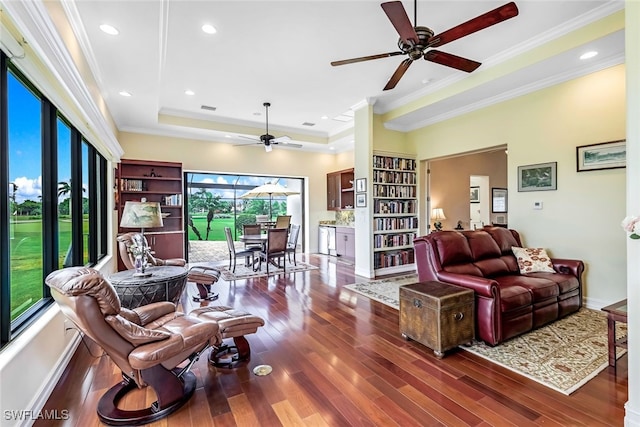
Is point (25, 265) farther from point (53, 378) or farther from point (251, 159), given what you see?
point (251, 159)

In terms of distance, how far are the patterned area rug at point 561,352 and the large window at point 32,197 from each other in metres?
3.72

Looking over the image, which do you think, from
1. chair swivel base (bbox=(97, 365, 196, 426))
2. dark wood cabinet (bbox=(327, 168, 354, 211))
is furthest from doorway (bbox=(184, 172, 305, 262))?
chair swivel base (bbox=(97, 365, 196, 426))

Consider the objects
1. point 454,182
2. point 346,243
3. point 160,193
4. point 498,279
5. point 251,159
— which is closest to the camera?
point 498,279

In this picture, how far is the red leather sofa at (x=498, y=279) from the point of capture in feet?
9.02

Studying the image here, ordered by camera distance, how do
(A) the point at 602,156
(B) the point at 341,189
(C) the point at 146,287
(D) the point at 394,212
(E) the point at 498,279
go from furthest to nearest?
(B) the point at 341,189, (D) the point at 394,212, (A) the point at 602,156, (E) the point at 498,279, (C) the point at 146,287

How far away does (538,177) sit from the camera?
13.9 feet

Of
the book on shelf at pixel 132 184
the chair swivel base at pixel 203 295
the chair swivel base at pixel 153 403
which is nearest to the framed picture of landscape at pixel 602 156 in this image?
the chair swivel base at pixel 153 403

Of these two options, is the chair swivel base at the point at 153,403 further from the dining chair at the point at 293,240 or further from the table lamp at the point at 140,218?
the dining chair at the point at 293,240

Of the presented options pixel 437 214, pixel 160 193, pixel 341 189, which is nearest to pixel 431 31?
pixel 437 214

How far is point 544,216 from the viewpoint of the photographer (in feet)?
13.8

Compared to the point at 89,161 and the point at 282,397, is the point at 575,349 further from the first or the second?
the point at 89,161

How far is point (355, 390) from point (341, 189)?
20.8 feet

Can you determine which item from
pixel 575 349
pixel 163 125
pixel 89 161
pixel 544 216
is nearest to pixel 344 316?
pixel 575 349

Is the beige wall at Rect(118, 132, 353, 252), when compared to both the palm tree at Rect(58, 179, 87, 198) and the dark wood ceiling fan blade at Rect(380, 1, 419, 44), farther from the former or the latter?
the dark wood ceiling fan blade at Rect(380, 1, 419, 44)
